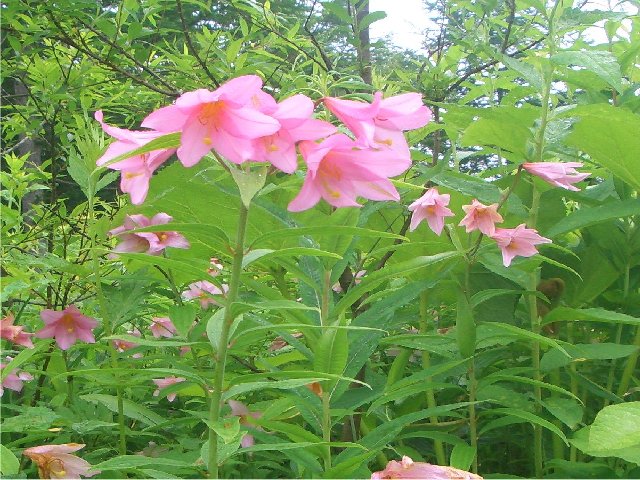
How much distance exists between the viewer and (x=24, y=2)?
76.7 inches

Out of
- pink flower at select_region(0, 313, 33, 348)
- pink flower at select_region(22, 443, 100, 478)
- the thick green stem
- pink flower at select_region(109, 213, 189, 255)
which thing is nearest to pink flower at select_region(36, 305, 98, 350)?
pink flower at select_region(0, 313, 33, 348)

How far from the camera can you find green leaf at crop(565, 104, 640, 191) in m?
0.98

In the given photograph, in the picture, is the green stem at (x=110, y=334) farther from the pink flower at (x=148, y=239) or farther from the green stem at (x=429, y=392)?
the green stem at (x=429, y=392)

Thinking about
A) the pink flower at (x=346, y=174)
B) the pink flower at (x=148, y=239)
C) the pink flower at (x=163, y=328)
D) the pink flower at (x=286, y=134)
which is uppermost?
the pink flower at (x=286, y=134)

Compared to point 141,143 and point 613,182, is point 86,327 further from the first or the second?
point 613,182

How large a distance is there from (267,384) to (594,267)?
746 millimetres

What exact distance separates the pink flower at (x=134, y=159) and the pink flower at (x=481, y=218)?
0.47 m

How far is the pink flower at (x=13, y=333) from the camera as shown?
3.89 ft

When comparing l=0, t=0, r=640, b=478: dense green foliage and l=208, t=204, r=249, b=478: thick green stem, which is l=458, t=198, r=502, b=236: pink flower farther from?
l=208, t=204, r=249, b=478: thick green stem

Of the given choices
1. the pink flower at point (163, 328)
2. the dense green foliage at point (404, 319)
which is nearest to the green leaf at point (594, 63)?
the dense green foliage at point (404, 319)

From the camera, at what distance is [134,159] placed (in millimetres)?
685

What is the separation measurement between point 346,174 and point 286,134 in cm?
8

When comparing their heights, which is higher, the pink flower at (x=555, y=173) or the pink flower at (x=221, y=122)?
the pink flower at (x=221, y=122)

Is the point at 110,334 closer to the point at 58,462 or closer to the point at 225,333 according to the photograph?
the point at 58,462
